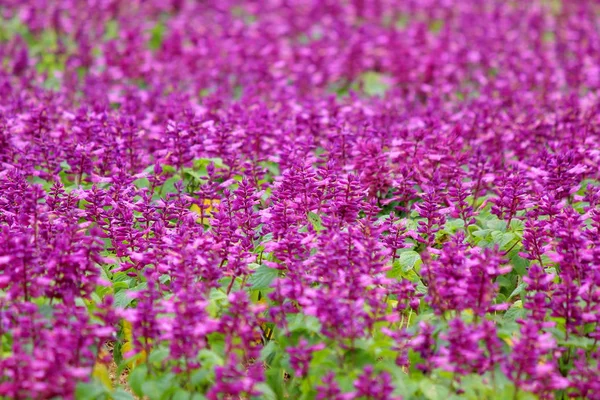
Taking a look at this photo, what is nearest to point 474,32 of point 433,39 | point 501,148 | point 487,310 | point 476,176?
point 433,39

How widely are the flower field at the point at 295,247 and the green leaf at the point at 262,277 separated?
0.02 metres

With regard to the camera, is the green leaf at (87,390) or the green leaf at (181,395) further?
the green leaf at (181,395)

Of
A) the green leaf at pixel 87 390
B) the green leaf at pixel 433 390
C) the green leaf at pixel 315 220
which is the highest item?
the green leaf at pixel 315 220

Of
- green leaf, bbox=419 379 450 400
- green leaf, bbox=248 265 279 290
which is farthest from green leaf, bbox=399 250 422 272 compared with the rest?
green leaf, bbox=419 379 450 400

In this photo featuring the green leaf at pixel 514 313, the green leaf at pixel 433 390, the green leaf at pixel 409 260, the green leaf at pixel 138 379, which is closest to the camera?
the green leaf at pixel 433 390

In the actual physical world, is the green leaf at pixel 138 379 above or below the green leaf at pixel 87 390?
below

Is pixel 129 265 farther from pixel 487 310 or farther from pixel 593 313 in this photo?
pixel 593 313

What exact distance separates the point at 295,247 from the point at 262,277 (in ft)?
1.02

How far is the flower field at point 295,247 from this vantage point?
14.5 feet

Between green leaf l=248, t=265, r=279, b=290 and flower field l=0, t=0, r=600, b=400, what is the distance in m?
0.02

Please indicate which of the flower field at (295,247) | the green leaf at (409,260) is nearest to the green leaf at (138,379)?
the flower field at (295,247)

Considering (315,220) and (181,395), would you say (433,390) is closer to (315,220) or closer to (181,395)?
(181,395)

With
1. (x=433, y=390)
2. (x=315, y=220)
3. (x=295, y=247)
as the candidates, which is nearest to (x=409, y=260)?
(x=315, y=220)

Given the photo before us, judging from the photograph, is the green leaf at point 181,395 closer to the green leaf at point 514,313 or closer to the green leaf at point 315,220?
the green leaf at point 315,220
